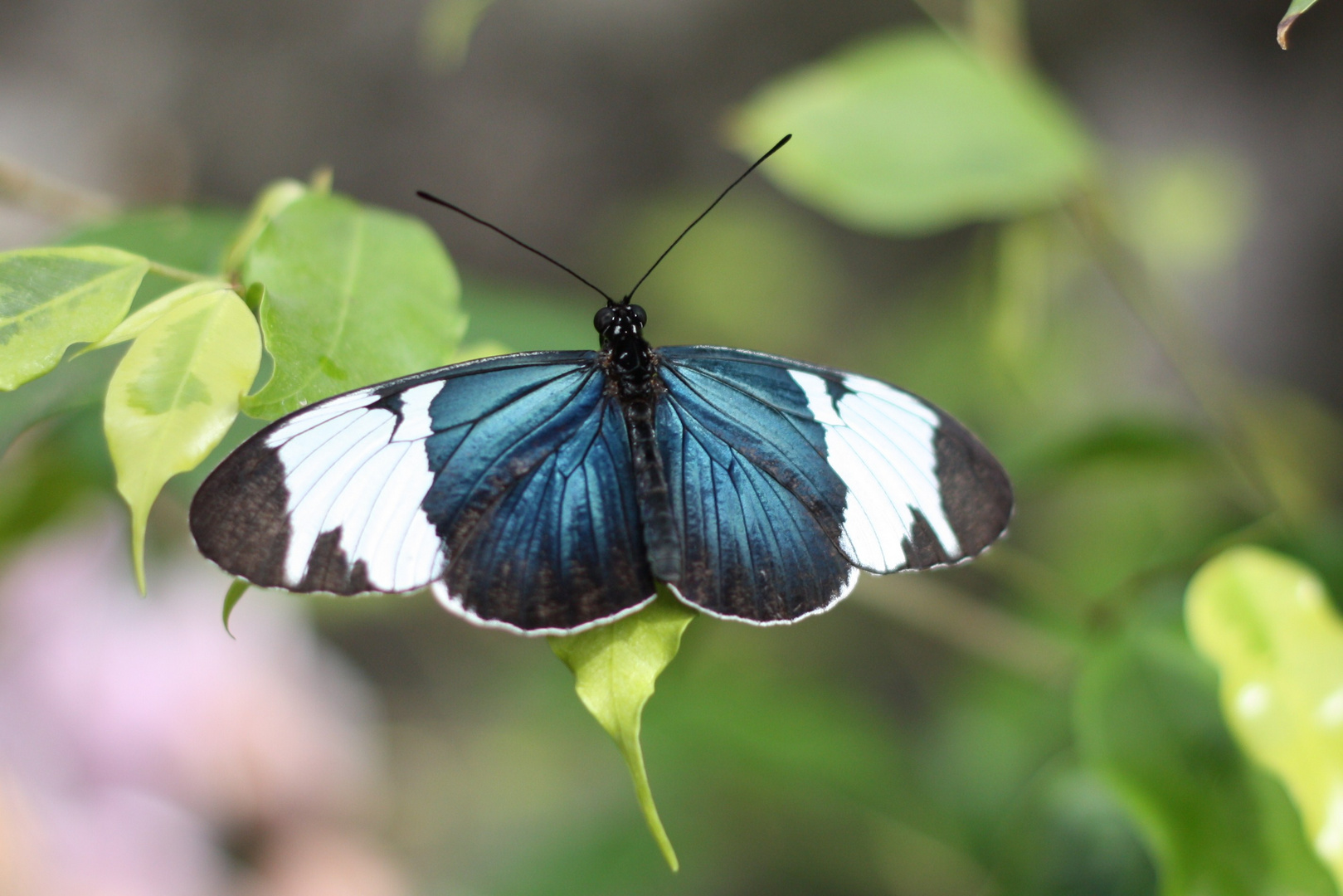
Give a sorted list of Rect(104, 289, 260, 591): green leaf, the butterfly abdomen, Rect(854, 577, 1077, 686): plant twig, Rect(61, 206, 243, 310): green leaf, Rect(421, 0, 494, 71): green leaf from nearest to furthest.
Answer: Rect(104, 289, 260, 591): green leaf → the butterfly abdomen → Rect(61, 206, 243, 310): green leaf → Rect(854, 577, 1077, 686): plant twig → Rect(421, 0, 494, 71): green leaf

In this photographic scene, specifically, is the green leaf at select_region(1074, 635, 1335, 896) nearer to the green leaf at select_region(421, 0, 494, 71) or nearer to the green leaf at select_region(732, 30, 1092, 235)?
the green leaf at select_region(732, 30, 1092, 235)

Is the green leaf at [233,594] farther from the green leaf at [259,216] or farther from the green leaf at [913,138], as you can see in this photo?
the green leaf at [913,138]

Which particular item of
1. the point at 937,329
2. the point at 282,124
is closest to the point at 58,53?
the point at 282,124

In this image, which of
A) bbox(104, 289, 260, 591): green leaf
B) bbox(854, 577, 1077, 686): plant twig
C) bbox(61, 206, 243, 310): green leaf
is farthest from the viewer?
bbox(854, 577, 1077, 686): plant twig

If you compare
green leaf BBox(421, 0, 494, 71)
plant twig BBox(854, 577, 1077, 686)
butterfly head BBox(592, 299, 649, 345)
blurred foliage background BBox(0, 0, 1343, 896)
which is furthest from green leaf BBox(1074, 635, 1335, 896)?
green leaf BBox(421, 0, 494, 71)

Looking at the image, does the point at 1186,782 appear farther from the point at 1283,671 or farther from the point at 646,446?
the point at 646,446

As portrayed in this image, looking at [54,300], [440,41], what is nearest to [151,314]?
[54,300]

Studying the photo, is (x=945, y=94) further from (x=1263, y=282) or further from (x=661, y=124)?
→ (x=661, y=124)
